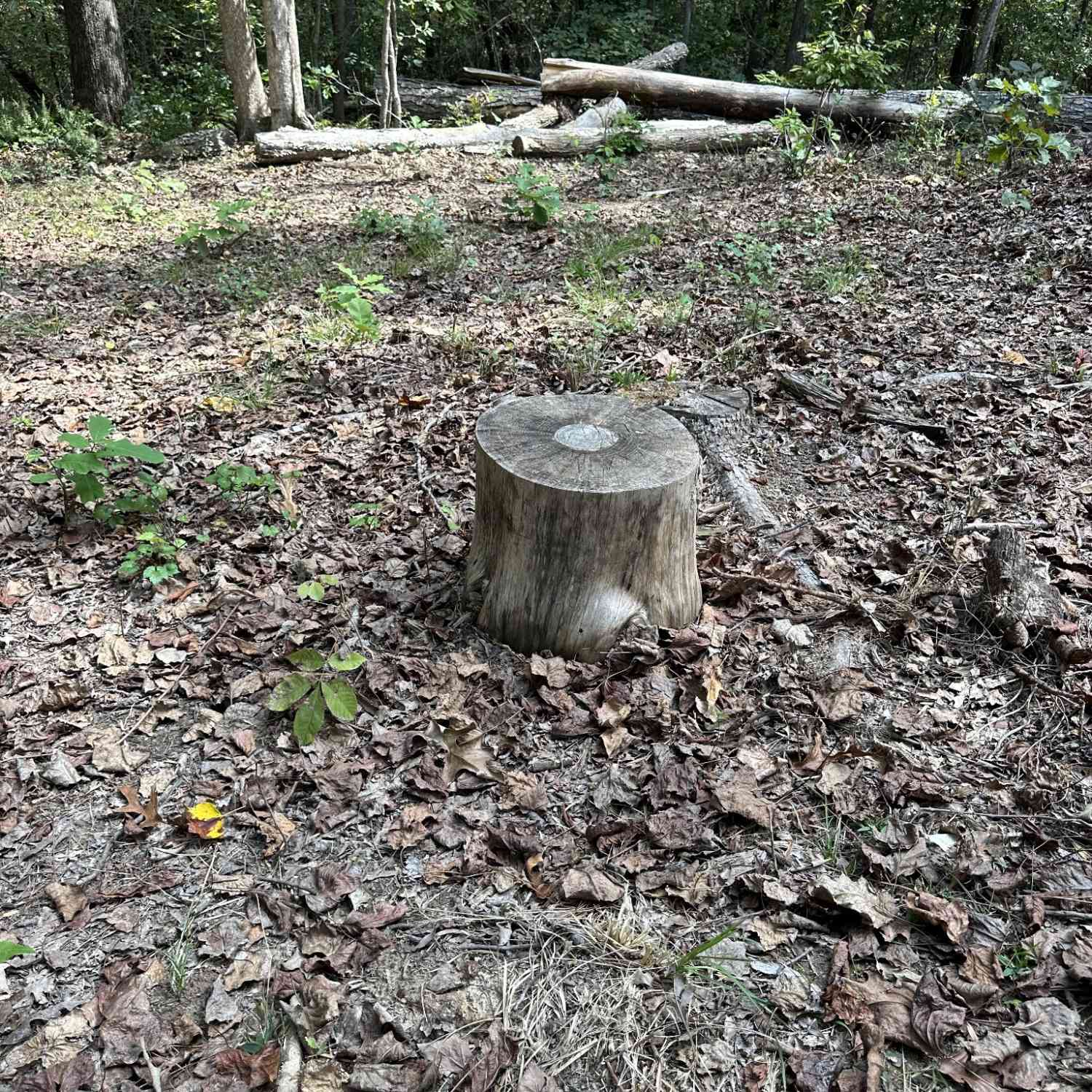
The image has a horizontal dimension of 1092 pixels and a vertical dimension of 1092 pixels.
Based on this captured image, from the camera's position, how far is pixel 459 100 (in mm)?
13898

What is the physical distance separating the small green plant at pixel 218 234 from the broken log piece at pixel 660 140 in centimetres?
464

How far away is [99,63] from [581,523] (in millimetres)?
14720

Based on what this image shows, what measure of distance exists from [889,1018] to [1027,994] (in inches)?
14.5

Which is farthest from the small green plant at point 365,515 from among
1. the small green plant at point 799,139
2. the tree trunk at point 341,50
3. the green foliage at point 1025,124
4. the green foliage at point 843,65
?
the tree trunk at point 341,50

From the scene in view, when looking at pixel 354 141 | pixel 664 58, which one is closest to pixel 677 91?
pixel 664 58

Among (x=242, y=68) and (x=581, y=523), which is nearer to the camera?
(x=581, y=523)

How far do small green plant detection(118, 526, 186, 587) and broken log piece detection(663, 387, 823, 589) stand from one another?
261 centimetres

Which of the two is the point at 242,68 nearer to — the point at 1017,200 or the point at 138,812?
the point at 1017,200

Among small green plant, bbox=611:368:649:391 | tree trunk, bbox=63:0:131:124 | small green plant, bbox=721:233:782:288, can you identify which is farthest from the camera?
tree trunk, bbox=63:0:131:124

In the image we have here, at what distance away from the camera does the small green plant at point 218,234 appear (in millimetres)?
7609

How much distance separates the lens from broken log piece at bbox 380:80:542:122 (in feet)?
43.3

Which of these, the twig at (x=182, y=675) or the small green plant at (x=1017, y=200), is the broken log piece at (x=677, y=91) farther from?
the twig at (x=182, y=675)

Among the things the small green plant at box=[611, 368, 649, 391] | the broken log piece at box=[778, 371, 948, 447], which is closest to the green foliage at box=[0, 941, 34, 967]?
the small green plant at box=[611, 368, 649, 391]

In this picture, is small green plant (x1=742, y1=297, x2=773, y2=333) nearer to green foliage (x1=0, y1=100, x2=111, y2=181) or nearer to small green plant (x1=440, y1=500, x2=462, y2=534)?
small green plant (x1=440, y1=500, x2=462, y2=534)
